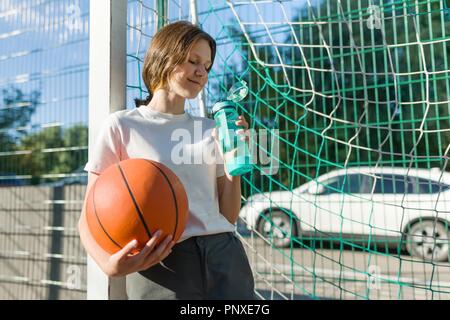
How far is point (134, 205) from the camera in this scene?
105 centimetres

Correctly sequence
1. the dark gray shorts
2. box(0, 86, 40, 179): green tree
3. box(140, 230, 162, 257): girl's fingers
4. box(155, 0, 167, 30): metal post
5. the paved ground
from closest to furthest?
box(140, 230, 162, 257): girl's fingers < the dark gray shorts < box(155, 0, 167, 30): metal post < the paved ground < box(0, 86, 40, 179): green tree

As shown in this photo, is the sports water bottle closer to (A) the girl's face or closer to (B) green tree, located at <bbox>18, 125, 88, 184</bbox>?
(A) the girl's face

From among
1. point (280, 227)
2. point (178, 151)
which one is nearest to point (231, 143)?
point (178, 151)

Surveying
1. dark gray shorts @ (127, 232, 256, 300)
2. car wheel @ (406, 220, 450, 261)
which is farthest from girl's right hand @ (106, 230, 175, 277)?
car wheel @ (406, 220, 450, 261)

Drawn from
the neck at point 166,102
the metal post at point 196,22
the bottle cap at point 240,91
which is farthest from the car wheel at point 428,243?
the neck at point 166,102

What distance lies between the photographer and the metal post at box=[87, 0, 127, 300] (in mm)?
1481

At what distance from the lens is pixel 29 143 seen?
3447 millimetres

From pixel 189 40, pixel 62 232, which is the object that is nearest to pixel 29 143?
pixel 62 232

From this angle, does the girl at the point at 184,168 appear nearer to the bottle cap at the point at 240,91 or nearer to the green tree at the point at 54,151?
the bottle cap at the point at 240,91

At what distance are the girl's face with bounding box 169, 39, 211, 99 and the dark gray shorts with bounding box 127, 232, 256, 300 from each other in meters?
0.49
